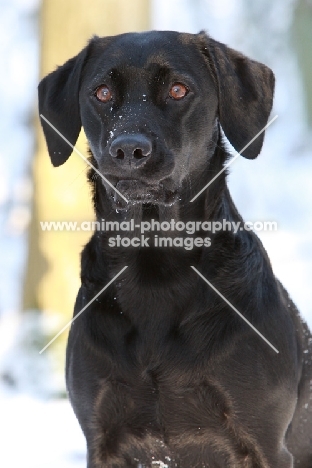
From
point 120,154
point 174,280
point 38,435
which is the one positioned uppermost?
point 120,154

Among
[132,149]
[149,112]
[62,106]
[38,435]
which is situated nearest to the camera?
[132,149]

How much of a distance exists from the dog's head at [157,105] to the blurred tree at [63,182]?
2.51 m

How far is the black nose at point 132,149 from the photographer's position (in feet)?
8.73

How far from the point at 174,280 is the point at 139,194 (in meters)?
0.38

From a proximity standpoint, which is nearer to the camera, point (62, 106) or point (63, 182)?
point (62, 106)

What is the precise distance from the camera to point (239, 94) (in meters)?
3.02

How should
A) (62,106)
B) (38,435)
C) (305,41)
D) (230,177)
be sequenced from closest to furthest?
(62,106) < (38,435) < (230,177) < (305,41)

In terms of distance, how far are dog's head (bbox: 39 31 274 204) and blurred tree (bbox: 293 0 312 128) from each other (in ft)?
19.2

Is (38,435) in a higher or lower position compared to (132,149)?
lower

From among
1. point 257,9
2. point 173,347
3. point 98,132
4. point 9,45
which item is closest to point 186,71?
point 98,132

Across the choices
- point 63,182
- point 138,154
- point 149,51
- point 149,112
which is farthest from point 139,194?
point 63,182

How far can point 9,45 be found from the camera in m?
8.04

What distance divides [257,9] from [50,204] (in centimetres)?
387

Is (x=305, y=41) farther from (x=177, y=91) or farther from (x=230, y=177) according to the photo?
(x=177, y=91)
